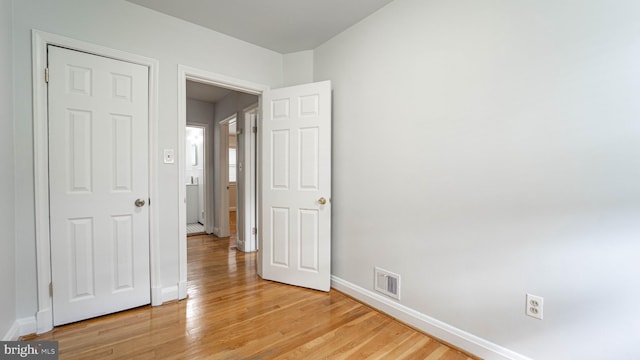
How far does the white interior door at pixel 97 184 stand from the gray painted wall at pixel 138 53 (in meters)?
0.12

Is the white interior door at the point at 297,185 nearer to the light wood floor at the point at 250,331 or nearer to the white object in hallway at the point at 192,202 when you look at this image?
the light wood floor at the point at 250,331

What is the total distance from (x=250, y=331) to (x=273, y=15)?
2.58m

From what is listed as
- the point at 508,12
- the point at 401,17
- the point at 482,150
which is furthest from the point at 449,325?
the point at 401,17

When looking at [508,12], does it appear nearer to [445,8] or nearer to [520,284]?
[445,8]

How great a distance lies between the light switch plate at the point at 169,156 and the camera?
7.74ft

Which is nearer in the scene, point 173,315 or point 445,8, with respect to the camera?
point 445,8

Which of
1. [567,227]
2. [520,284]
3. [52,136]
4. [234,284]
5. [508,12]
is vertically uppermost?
[508,12]

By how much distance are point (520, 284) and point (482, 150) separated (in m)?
0.81

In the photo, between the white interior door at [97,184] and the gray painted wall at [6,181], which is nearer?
the gray painted wall at [6,181]

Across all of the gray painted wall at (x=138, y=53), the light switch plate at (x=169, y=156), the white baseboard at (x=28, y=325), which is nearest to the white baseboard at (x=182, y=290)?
the gray painted wall at (x=138, y=53)

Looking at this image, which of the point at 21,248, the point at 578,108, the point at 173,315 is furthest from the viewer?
the point at 173,315

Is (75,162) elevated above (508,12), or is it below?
below

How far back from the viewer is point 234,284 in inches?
109

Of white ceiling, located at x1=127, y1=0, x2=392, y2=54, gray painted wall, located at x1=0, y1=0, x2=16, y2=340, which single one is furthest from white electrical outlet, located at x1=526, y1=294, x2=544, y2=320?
gray painted wall, located at x1=0, y1=0, x2=16, y2=340
